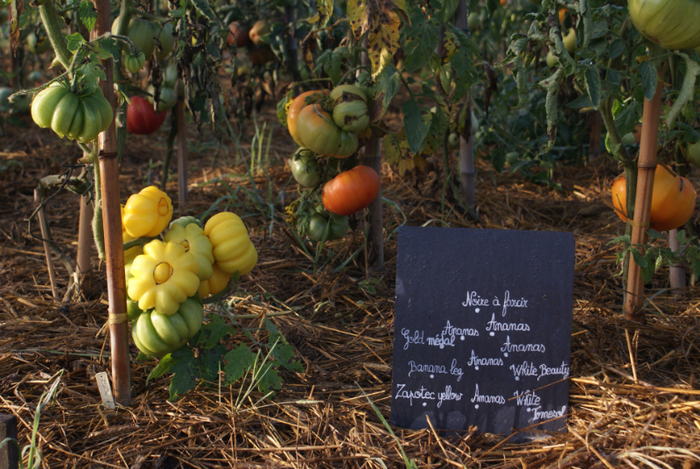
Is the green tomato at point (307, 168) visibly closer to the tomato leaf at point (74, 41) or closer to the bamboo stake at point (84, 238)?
the bamboo stake at point (84, 238)

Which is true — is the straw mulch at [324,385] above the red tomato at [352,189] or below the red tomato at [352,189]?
below

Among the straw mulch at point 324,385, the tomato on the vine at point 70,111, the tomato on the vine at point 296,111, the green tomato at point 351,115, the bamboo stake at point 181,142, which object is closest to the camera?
the tomato on the vine at point 70,111

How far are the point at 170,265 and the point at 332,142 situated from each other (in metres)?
0.58

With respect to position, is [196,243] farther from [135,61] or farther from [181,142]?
[181,142]

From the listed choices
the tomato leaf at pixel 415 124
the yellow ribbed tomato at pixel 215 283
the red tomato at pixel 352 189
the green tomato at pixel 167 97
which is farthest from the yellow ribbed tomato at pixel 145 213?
the green tomato at pixel 167 97

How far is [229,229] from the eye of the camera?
119 cm

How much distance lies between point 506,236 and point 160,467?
0.80 m

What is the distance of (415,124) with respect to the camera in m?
1.47

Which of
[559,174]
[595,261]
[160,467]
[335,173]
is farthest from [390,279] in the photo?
[559,174]

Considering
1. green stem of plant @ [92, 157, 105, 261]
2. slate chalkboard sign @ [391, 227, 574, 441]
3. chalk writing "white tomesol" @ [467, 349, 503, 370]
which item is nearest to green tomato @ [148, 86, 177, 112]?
green stem of plant @ [92, 157, 105, 261]

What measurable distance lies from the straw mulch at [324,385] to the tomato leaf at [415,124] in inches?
18.4

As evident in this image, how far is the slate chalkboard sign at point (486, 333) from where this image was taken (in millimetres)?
1128

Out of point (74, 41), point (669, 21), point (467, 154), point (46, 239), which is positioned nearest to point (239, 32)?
point (467, 154)

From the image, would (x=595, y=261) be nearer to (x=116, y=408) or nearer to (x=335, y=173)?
(x=335, y=173)
